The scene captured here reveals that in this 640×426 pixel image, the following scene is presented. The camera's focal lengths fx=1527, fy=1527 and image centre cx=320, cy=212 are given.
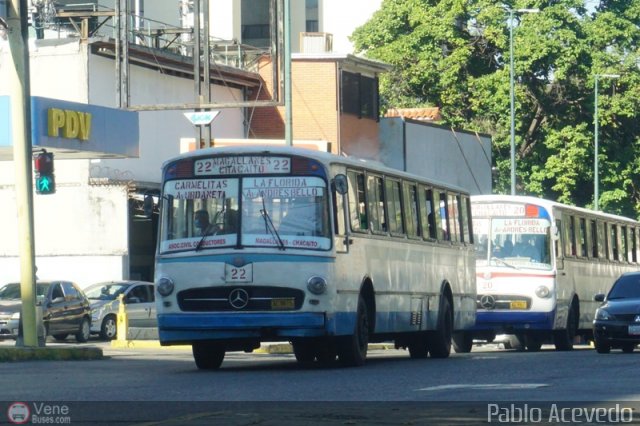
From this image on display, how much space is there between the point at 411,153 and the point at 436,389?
125 ft

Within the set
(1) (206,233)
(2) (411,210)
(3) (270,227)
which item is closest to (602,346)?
(2) (411,210)

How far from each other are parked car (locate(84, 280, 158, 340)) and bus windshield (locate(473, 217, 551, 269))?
9.33 meters

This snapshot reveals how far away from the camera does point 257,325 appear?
18.8m

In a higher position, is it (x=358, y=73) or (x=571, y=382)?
(x=358, y=73)

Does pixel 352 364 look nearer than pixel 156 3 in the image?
Yes

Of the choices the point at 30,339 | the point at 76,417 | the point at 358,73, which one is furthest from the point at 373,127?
the point at 76,417

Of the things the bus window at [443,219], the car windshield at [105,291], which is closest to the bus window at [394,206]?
the bus window at [443,219]

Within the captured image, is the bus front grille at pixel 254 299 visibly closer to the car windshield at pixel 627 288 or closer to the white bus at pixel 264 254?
the white bus at pixel 264 254

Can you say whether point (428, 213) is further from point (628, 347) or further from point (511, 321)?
point (511, 321)

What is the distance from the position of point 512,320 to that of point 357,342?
10353 mm

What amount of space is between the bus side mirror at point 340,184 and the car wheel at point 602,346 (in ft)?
28.6

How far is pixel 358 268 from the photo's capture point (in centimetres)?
2025

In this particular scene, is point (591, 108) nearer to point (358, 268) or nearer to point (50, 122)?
point (50, 122)

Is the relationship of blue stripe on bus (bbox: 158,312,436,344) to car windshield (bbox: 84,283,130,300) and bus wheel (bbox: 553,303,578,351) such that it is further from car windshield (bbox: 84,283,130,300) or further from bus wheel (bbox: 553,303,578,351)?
car windshield (bbox: 84,283,130,300)
